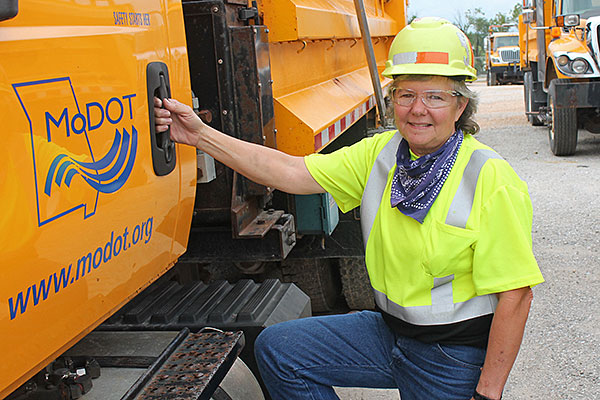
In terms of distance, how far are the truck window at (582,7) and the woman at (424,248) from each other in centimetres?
815

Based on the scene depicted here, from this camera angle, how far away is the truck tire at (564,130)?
9.11m

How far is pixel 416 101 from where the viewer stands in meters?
2.16

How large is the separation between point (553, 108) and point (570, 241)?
4.05m

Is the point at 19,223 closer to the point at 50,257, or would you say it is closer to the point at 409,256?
the point at 50,257

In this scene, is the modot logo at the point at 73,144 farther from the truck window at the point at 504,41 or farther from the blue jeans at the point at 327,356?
the truck window at the point at 504,41

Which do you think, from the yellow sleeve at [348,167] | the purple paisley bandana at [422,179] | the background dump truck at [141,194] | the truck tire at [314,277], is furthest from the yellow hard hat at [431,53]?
the truck tire at [314,277]

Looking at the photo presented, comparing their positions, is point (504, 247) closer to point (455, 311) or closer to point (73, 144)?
point (455, 311)

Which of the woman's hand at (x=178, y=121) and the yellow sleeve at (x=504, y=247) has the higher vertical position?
the woman's hand at (x=178, y=121)

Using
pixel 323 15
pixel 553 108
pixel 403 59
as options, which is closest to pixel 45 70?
pixel 403 59

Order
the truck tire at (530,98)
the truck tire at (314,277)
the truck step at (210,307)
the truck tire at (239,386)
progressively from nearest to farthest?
the truck tire at (239,386)
the truck step at (210,307)
the truck tire at (314,277)
the truck tire at (530,98)

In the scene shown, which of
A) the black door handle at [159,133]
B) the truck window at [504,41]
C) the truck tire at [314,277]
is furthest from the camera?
the truck window at [504,41]

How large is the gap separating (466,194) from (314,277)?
2002 millimetres

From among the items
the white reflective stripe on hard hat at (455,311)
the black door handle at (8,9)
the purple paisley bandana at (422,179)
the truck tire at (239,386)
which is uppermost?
the black door handle at (8,9)

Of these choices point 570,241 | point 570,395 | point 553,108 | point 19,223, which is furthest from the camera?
point 553,108
